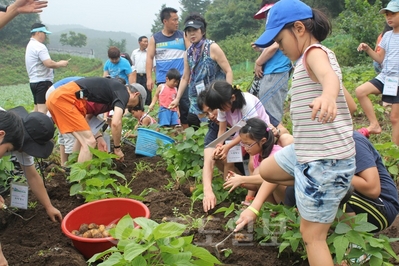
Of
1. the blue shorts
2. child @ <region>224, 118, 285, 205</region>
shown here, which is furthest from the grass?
child @ <region>224, 118, 285, 205</region>

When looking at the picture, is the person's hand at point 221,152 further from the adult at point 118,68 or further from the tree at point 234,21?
the tree at point 234,21

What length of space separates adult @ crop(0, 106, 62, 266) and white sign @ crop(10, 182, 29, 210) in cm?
6

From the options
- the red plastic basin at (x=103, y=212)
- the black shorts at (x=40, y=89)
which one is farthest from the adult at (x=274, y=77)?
the black shorts at (x=40, y=89)

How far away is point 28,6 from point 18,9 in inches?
2.9

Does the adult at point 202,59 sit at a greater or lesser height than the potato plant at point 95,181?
greater

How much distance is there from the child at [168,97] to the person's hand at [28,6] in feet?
7.93

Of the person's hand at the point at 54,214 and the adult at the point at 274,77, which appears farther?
the adult at the point at 274,77

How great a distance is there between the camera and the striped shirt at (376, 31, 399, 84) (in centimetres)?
358

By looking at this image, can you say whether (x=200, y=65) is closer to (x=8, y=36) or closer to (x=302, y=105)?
(x=302, y=105)

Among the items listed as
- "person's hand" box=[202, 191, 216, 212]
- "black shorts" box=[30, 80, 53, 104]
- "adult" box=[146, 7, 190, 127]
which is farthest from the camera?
"black shorts" box=[30, 80, 53, 104]

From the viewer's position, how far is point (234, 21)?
36.1m

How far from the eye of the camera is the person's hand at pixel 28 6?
2.81 m

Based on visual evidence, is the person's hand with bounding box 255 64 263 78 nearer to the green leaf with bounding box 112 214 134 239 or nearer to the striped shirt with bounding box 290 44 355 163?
the striped shirt with bounding box 290 44 355 163

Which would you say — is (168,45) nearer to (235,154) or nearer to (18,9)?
(18,9)
